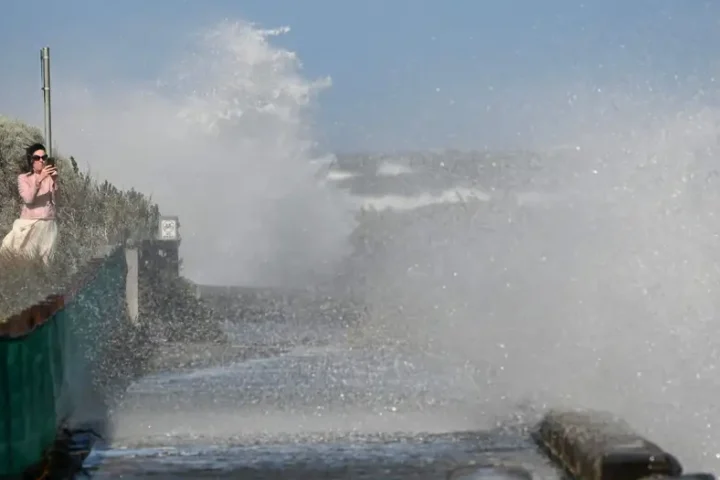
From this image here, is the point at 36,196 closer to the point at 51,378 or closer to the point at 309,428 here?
the point at 309,428

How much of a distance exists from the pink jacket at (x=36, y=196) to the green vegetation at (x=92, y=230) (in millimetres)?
609

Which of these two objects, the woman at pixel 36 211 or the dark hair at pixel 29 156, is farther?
the dark hair at pixel 29 156

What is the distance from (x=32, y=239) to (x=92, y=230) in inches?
511

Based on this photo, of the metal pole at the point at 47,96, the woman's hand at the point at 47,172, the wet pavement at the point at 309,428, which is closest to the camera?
the wet pavement at the point at 309,428

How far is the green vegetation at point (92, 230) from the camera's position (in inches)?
650

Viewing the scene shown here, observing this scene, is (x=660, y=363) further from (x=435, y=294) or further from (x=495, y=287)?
(x=435, y=294)

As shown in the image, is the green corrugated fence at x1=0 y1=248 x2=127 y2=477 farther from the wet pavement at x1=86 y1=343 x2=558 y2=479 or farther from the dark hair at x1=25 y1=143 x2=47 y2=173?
the dark hair at x1=25 y1=143 x2=47 y2=173

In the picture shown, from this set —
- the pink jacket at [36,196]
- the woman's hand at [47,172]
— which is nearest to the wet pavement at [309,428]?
the pink jacket at [36,196]

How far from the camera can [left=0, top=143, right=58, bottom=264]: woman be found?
1565 cm

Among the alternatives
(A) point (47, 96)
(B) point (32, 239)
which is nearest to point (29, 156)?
(B) point (32, 239)

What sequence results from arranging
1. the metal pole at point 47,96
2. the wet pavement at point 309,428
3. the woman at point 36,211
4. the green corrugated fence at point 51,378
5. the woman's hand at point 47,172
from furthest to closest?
the metal pole at point 47,96 < the woman at point 36,211 < the woman's hand at point 47,172 < the wet pavement at point 309,428 < the green corrugated fence at point 51,378

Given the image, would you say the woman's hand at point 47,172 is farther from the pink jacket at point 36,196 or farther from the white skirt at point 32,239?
the white skirt at point 32,239

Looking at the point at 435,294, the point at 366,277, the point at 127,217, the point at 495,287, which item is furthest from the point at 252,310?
the point at 495,287

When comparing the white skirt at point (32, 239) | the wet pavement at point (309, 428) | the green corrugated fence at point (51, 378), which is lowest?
the wet pavement at point (309, 428)
